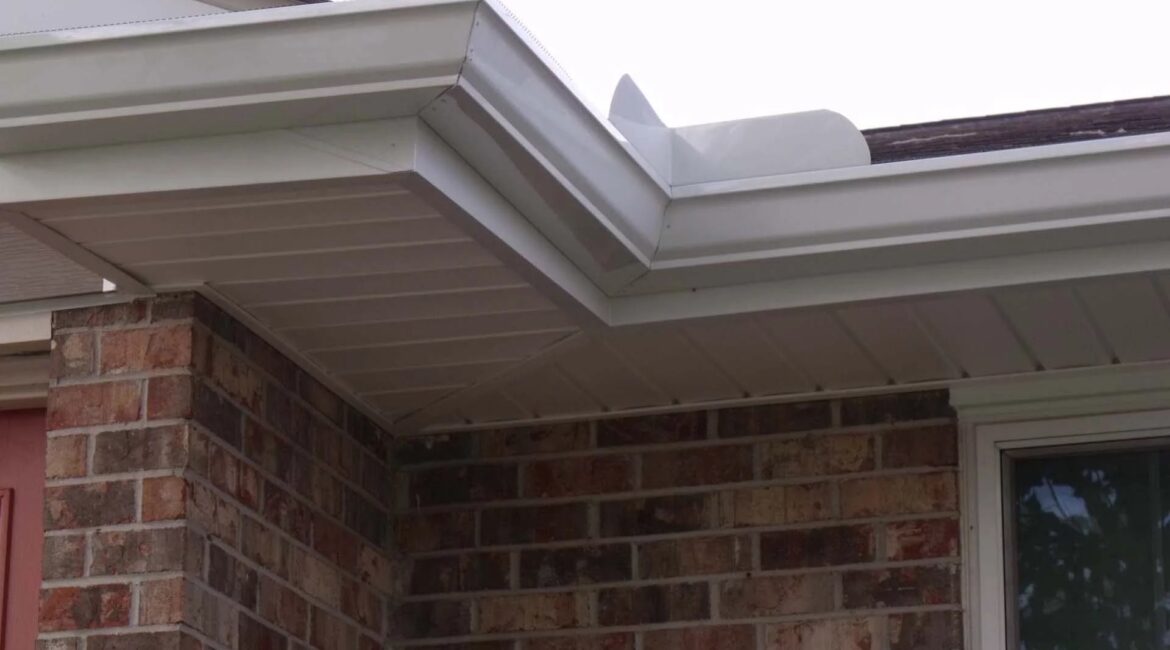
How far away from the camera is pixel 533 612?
473 centimetres

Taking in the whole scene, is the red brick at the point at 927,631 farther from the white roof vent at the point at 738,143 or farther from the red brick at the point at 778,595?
the white roof vent at the point at 738,143

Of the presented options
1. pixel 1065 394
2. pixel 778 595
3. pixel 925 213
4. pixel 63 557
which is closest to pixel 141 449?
pixel 63 557

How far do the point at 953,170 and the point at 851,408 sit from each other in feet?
3.36

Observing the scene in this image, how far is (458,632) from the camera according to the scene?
15.7ft

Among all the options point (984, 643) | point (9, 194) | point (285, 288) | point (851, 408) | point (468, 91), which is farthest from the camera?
point (851, 408)

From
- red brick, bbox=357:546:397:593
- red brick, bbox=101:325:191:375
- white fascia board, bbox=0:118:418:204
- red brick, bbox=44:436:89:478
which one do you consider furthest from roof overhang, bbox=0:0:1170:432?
red brick, bbox=357:546:397:593

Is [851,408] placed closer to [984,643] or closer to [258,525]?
[984,643]

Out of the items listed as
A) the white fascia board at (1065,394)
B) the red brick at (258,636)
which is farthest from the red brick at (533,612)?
the white fascia board at (1065,394)

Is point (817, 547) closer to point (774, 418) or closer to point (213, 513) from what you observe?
point (774, 418)

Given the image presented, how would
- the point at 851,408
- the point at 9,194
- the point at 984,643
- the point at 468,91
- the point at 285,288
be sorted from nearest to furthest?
the point at 468,91
the point at 9,194
the point at 285,288
the point at 984,643
the point at 851,408

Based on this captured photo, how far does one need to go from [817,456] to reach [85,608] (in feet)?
5.69

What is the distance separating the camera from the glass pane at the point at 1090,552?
4.37 m

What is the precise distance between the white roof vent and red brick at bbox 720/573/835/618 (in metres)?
1.10

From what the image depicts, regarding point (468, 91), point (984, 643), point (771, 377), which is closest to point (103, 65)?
point (468, 91)
